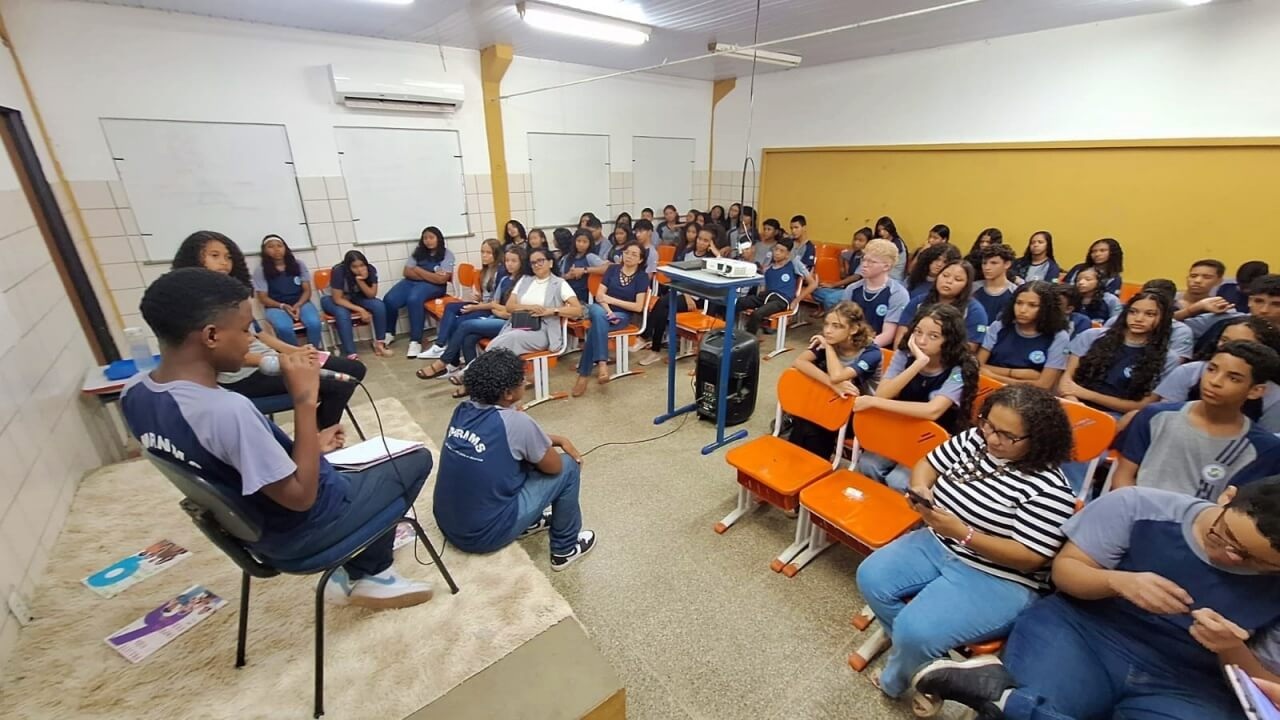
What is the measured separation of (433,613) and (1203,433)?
9.11 feet

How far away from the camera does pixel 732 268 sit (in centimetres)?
297

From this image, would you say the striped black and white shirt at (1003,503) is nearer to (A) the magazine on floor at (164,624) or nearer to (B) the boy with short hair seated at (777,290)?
(A) the magazine on floor at (164,624)

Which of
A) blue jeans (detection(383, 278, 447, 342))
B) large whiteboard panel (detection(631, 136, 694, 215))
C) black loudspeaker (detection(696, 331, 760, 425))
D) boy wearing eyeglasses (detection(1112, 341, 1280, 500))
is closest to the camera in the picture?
boy wearing eyeglasses (detection(1112, 341, 1280, 500))

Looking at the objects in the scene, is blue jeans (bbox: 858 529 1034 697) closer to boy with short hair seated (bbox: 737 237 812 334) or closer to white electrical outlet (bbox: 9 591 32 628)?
white electrical outlet (bbox: 9 591 32 628)

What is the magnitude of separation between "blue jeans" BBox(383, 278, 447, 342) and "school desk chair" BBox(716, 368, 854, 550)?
366cm

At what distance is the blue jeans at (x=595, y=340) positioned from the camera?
3.94 meters

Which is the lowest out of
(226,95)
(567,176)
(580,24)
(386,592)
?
(386,592)

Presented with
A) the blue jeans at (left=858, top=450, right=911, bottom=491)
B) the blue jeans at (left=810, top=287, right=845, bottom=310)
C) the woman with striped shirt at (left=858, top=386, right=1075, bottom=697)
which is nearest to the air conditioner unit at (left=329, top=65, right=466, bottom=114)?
the blue jeans at (left=810, top=287, right=845, bottom=310)

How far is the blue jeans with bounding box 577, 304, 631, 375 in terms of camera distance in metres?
3.94

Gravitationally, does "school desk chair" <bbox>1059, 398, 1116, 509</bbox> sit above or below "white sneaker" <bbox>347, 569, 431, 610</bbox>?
above

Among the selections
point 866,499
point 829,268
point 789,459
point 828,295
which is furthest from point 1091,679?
point 829,268

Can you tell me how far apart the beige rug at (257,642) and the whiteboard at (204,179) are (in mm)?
2825

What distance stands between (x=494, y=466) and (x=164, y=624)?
4.18 feet

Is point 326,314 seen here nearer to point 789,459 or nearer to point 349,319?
point 349,319
